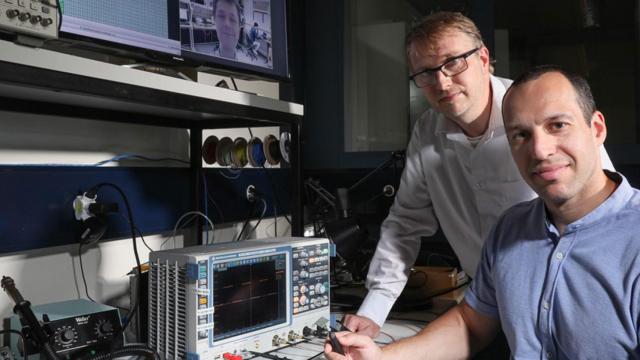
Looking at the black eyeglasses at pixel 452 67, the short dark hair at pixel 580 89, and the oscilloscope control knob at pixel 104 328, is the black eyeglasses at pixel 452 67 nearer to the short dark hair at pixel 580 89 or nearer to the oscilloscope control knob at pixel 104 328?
the short dark hair at pixel 580 89

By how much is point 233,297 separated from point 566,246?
70 centimetres

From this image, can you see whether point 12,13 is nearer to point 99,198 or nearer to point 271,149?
point 99,198

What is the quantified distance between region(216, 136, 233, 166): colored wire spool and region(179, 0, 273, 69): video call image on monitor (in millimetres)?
338

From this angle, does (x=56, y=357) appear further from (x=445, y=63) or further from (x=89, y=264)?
(x=445, y=63)

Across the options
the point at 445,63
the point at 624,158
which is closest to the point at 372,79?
the point at 624,158

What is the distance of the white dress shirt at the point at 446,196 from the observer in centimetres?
152

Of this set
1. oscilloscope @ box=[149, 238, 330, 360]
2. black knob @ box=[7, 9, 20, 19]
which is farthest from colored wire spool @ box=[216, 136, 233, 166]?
black knob @ box=[7, 9, 20, 19]

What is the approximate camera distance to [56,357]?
1049mm

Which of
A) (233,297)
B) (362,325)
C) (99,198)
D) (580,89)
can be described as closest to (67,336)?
(233,297)

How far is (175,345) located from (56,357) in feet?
0.75

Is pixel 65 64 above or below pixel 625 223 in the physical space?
above

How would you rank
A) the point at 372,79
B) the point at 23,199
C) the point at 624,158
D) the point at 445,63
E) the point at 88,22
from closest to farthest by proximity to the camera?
the point at 88,22, the point at 23,199, the point at 445,63, the point at 624,158, the point at 372,79

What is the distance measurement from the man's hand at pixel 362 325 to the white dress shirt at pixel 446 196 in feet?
0.13

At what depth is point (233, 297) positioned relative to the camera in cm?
122
